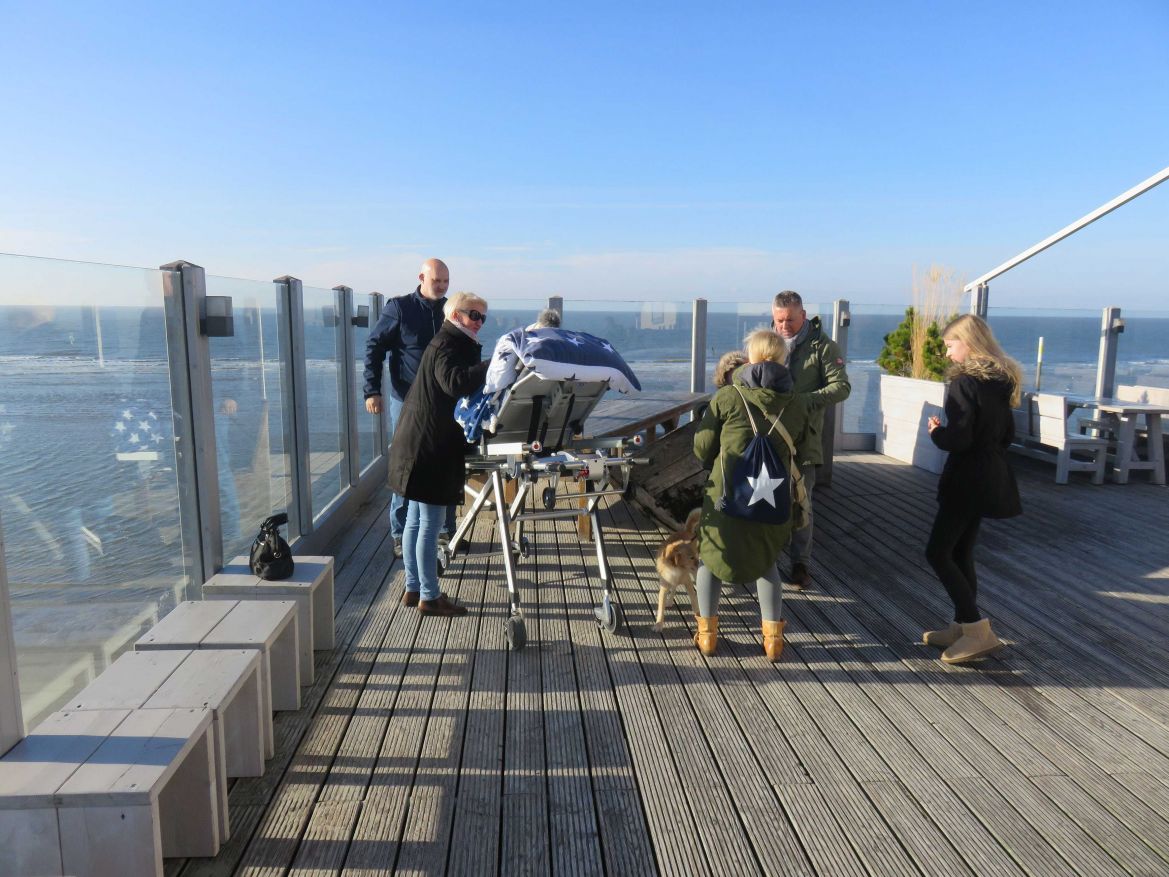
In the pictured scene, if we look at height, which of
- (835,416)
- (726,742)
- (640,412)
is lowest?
(726,742)

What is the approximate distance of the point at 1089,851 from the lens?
2.46 meters

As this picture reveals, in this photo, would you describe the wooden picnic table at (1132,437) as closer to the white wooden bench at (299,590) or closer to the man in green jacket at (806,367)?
the man in green jacket at (806,367)

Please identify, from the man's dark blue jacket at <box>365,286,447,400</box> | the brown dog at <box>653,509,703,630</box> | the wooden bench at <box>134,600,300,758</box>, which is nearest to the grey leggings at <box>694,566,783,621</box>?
the brown dog at <box>653,509,703,630</box>

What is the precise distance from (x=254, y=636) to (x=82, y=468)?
2.51ft

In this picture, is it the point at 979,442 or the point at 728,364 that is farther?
the point at 728,364

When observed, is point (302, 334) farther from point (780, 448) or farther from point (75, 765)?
point (75, 765)

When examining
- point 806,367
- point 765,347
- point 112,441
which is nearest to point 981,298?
point 806,367

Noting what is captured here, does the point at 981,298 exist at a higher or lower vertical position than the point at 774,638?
higher

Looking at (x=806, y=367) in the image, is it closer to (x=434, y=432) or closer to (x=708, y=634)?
(x=708, y=634)

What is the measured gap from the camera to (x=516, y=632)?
3.82m

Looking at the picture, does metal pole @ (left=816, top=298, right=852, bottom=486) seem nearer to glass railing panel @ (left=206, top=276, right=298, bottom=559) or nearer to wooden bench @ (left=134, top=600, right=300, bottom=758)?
glass railing panel @ (left=206, top=276, right=298, bottom=559)

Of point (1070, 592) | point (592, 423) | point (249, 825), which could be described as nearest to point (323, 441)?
point (592, 423)

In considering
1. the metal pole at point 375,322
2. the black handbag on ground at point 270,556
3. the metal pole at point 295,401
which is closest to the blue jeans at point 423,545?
the black handbag on ground at point 270,556

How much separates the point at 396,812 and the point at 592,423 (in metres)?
3.80
